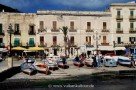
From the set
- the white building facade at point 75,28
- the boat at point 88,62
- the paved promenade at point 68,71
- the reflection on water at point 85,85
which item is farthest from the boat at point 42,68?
the white building facade at point 75,28

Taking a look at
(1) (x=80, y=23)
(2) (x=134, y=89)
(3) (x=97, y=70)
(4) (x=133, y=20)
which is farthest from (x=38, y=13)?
(2) (x=134, y=89)

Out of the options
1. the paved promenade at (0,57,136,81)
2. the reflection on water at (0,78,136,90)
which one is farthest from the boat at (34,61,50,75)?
the reflection on water at (0,78,136,90)

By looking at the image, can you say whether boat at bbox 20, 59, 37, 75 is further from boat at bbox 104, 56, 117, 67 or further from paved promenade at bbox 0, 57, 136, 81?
boat at bbox 104, 56, 117, 67

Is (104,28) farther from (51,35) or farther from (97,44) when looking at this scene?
(51,35)

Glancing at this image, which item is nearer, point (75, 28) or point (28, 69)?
→ point (28, 69)

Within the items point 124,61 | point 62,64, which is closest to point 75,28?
point 124,61

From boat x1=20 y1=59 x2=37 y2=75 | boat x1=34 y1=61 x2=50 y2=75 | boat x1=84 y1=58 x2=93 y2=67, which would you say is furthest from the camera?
boat x1=84 y1=58 x2=93 y2=67

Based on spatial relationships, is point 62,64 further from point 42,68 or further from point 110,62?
point 110,62

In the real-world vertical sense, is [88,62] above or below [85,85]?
above

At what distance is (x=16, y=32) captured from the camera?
3214 inches

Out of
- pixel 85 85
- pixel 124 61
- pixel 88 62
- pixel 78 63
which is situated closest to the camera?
pixel 85 85

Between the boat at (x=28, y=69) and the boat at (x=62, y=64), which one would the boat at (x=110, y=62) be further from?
the boat at (x=28, y=69)

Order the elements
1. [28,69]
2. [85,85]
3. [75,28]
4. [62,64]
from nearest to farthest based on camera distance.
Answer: [85,85] < [28,69] < [62,64] < [75,28]

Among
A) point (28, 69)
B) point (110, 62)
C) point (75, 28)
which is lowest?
point (28, 69)
